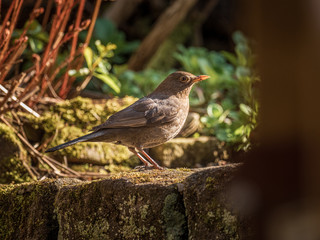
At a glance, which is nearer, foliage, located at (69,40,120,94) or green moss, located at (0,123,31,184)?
green moss, located at (0,123,31,184)

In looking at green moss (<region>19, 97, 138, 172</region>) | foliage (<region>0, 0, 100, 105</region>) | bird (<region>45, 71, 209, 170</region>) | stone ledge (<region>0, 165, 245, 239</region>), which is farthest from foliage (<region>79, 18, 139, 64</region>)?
stone ledge (<region>0, 165, 245, 239</region>)

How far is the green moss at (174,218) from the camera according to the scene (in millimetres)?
2277

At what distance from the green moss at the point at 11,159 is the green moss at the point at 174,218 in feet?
7.59

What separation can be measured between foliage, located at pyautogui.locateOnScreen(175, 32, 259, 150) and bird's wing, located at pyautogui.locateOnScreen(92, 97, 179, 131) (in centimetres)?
76

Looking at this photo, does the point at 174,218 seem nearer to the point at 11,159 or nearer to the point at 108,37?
the point at 11,159

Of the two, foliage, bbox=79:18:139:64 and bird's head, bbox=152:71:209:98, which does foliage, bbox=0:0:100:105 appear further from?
foliage, bbox=79:18:139:64

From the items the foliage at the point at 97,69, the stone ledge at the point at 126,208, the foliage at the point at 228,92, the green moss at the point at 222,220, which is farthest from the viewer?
the foliage at the point at 97,69

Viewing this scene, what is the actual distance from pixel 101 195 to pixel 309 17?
76.8 inches

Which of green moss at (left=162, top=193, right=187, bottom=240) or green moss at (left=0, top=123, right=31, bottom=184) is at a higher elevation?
green moss at (left=162, top=193, right=187, bottom=240)

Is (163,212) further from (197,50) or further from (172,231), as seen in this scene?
(197,50)

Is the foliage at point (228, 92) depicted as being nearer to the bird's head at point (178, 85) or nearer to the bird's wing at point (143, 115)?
the bird's head at point (178, 85)

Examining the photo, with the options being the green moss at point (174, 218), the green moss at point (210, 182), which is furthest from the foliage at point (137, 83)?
the green moss at point (210, 182)

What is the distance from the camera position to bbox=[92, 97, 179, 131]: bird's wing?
157 inches

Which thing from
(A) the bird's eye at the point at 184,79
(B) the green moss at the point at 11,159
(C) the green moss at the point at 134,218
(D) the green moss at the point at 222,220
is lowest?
(B) the green moss at the point at 11,159
